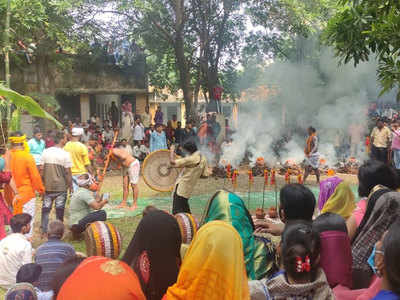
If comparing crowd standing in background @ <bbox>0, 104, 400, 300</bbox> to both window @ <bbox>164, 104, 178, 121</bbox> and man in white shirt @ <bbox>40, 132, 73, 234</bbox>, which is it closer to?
man in white shirt @ <bbox>40, 132, 73, 234</bbox>

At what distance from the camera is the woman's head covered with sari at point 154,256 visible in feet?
8.86

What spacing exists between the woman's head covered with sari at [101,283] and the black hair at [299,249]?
31.2 inches

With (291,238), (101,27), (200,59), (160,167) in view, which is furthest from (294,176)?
(291,238)

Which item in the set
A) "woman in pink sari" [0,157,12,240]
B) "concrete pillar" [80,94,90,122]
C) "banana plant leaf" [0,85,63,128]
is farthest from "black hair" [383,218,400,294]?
"concrete pillar" [80,94,90,122]

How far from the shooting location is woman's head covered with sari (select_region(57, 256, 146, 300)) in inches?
84.7

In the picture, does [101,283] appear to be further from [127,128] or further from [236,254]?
[127,128]

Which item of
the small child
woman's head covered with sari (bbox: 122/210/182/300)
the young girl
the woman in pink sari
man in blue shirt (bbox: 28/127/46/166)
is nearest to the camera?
the young girl

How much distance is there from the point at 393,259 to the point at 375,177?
7.21ft

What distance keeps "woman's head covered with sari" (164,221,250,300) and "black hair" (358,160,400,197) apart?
2.21 meters

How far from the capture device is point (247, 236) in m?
3.19

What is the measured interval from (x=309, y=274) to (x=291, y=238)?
8.2 inches

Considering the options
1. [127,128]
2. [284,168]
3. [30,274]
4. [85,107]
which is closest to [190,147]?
[30,274]

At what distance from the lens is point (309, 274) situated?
2.51 metres

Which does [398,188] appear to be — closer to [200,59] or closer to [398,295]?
[398,295]
